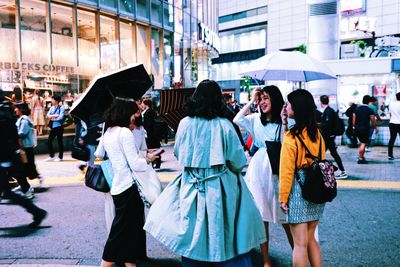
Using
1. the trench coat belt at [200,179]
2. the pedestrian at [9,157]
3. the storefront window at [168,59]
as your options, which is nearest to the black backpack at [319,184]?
the trench coat belt at [200,179]

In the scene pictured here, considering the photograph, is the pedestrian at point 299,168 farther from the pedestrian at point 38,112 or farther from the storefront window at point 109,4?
the storefront window at point 109,4

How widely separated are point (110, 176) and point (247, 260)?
1.60 meters

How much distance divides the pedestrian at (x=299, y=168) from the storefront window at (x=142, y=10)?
1929 centimetres

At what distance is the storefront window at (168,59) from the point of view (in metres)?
24.3

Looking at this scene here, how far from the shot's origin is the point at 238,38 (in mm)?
66688

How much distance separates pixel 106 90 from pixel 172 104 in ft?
2.83

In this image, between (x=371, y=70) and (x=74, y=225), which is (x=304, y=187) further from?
(x=371, y=70)

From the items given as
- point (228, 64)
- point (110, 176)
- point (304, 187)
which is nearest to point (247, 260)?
point (304, 187)

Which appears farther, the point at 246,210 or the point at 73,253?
the point at 73,253

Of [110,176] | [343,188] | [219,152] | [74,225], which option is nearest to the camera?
[219,152]

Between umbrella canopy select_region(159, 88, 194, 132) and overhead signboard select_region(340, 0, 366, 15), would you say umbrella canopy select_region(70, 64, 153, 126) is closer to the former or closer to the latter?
umbrella canopy select_region(159, 88, 194, 132)

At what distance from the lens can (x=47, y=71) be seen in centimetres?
1633

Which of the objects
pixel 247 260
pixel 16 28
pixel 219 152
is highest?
pixel 16 28

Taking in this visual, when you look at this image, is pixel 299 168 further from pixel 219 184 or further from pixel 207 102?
pixel 207 102
